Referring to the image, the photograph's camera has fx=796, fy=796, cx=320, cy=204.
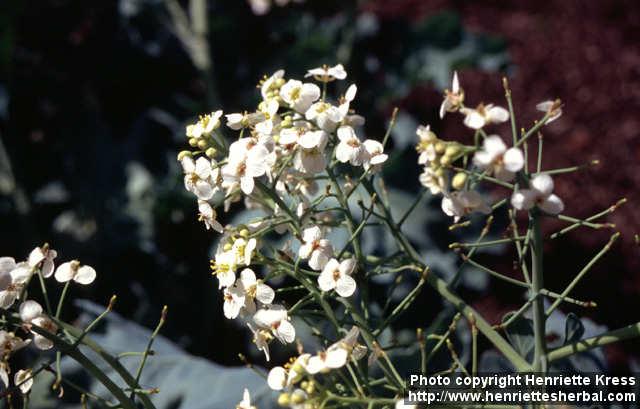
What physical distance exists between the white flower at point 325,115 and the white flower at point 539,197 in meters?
0.16

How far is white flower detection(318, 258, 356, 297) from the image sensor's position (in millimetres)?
596

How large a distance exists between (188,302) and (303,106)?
1066mm

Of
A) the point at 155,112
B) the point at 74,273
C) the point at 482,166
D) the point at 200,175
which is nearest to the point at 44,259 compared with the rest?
the point at 74,273

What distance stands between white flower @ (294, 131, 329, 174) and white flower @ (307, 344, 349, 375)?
150mm

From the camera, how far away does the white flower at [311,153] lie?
0.60 m

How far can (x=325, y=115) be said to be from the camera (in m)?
0.62

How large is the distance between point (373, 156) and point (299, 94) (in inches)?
3.0

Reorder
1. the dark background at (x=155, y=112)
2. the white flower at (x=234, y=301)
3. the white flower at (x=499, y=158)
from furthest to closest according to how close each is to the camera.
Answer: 1. the dark background at (x=155, y=112)
2. the white flower at (x=234, y=301)
3. the white flower at (x=499, y=158)

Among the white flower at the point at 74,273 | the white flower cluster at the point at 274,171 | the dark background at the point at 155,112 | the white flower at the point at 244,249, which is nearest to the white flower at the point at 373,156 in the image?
the white flower cluster at the point at 274,171

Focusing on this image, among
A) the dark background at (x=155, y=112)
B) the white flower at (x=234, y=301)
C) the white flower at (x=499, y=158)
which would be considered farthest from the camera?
the dark background at (x=155, y=112)

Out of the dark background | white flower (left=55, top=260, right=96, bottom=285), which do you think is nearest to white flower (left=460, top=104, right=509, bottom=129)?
white flower (left=55, top=260, right=96, bottom=285)

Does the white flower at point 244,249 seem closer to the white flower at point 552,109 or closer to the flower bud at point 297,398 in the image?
the flower bud at point 297,398

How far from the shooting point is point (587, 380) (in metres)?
0.81

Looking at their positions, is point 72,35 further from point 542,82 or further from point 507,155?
point 542,82
